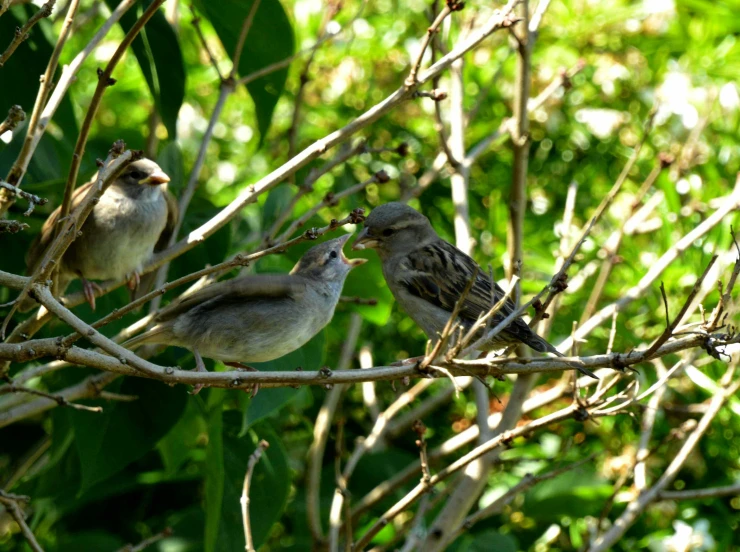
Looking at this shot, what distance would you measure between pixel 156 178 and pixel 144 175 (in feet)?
0.54

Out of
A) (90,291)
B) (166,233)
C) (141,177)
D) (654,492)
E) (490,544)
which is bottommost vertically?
(490,544)

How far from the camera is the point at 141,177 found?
14.3ft

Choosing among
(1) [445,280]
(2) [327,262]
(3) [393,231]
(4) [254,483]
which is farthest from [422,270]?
(4) [254,483]

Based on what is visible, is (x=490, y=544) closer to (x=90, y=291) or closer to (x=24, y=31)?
(x=90, y=291)

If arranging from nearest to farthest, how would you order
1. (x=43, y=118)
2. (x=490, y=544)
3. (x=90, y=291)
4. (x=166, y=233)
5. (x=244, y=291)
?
(x=43, y=118)
(x=244, y=291)
(x=90, y=291)
(x=490, y=544)
(x=166, y=233)

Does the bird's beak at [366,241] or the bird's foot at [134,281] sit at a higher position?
the bird's beak at [366,241]

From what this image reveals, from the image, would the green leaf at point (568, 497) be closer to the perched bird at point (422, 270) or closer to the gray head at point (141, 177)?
the perched bird at point (422, 270)

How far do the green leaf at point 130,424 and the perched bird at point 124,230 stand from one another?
1.65ft

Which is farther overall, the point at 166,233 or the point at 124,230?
the point at 166,233

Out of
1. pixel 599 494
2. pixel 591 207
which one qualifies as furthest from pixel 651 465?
pixel 591 207

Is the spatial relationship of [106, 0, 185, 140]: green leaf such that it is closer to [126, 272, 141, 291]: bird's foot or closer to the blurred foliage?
the blurred foliage

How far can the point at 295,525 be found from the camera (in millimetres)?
4711

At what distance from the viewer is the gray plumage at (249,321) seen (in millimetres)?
3301

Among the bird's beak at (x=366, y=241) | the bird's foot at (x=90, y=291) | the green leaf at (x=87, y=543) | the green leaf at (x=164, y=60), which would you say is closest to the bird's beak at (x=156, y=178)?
the green leaf at (x=164, y=60)
